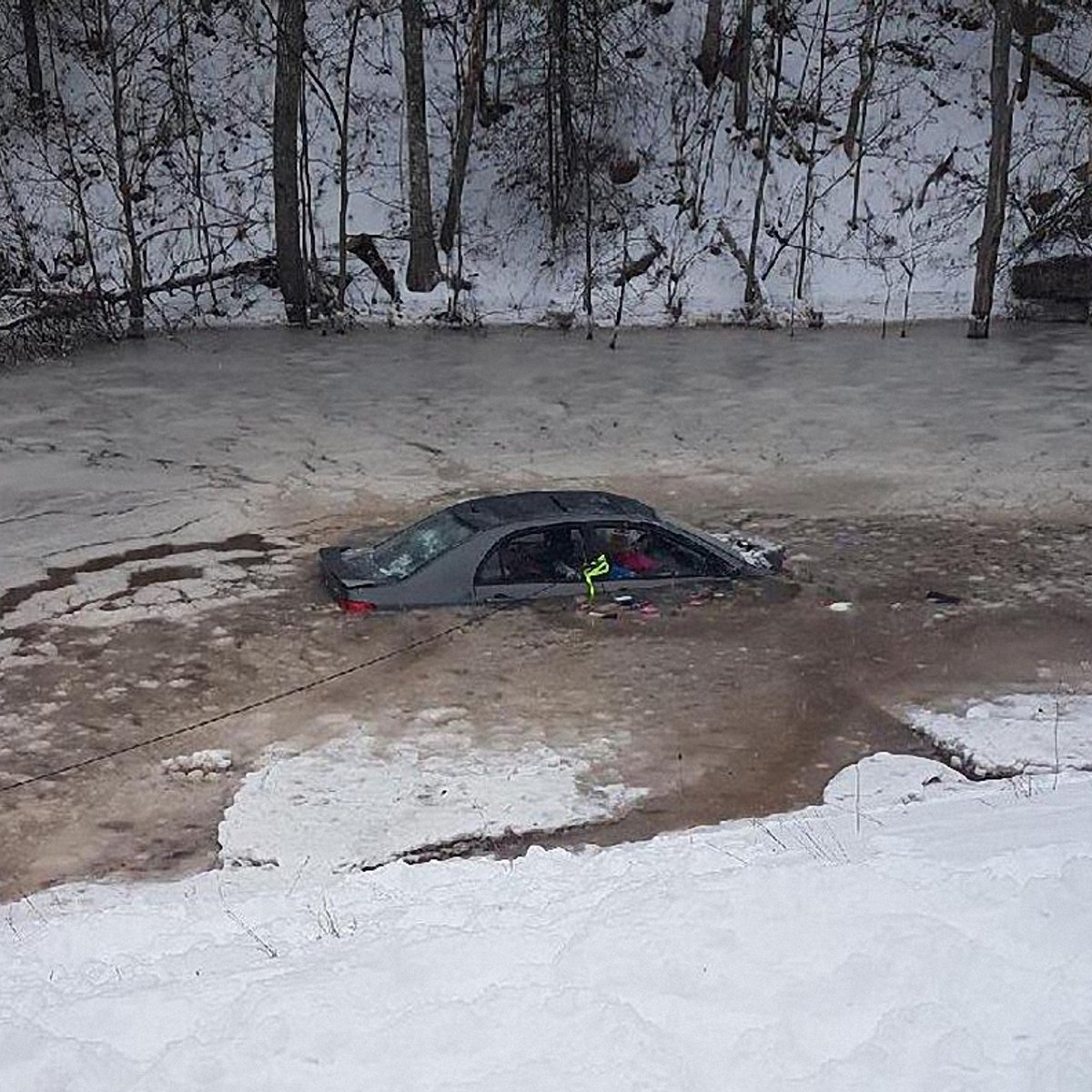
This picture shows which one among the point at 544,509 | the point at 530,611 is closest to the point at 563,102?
the point at 544,509

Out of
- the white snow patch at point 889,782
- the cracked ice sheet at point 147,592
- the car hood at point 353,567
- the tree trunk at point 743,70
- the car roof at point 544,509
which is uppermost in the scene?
the tree trunk at point 743,70

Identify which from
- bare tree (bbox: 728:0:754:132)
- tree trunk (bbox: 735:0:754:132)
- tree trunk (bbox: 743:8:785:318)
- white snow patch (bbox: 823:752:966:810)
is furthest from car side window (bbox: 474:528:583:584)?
tree trunk (bbox: 735:0:754:132)

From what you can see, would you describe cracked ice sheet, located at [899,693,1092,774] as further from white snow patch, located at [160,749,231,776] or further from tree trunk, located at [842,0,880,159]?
tree trunk, located at [842,0,880,159]

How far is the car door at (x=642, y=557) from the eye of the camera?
37.8ft

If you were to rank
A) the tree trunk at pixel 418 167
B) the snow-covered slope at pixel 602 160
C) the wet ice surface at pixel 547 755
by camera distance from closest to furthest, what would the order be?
the wet ice surface at pixel 547 755 → the tree trunk at pixel 418 167 → the snow-covered slope at pixel 602 160

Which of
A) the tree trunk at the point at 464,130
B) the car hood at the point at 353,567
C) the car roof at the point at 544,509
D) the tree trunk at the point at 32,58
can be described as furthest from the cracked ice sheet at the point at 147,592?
the tree trunk at the point at 32,58

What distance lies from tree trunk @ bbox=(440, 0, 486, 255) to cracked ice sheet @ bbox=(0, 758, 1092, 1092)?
2423 cm

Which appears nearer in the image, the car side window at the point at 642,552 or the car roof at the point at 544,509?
the car roof at the point at 544,509

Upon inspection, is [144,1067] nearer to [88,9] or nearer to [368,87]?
[368,87]

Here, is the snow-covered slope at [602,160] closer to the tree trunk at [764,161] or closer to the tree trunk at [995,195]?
the tree trunk at [764,161]

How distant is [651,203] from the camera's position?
3152 centimetres

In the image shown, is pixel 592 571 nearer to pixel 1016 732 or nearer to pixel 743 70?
pixel 1016 732

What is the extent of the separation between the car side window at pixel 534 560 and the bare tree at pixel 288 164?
17.8 metres

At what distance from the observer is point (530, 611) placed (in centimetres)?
1147
